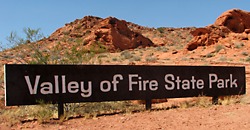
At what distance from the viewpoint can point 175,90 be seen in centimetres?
856

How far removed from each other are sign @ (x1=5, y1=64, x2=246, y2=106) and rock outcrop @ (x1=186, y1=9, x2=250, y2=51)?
21417 mm

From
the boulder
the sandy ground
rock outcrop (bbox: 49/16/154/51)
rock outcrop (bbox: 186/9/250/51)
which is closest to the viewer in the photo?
the sandy ground

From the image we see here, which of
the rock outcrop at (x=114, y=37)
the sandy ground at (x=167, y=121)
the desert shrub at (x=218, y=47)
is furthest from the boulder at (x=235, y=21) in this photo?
the sandy ground at (x=167, y=121)

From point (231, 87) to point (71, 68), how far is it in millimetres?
5515

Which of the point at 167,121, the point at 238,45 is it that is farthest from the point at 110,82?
the point at 238,45

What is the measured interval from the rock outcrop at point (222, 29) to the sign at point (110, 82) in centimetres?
2142

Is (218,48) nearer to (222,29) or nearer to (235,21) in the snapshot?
(222,29)

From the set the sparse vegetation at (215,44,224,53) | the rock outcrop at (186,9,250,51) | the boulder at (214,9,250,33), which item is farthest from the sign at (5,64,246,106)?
the boulder at (214,9,250,33)

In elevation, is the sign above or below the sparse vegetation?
below

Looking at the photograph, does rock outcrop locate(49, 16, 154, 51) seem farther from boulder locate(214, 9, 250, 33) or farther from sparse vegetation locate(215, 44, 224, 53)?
sparse vegetation locate(215, 44, 224, 53)

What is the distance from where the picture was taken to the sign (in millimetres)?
6641

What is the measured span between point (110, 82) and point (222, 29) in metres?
27.3

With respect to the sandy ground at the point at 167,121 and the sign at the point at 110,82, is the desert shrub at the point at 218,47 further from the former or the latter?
the sandy ground at the point at 167,121

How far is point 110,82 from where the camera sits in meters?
7.61
